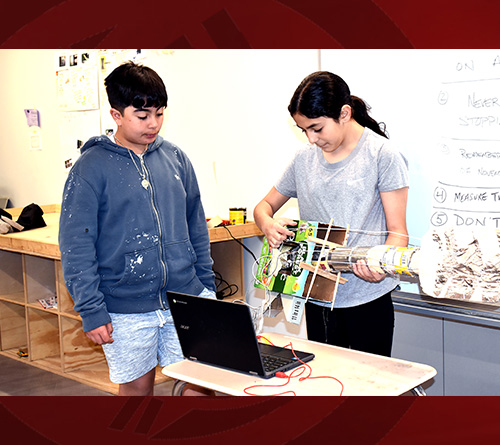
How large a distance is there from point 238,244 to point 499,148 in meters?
1.63

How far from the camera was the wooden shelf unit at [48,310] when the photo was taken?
3.46 metres

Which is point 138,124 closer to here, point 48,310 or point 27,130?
point 48,310

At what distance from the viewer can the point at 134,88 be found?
6.37 feet

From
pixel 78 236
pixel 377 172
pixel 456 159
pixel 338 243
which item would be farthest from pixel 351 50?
pixel 78 236

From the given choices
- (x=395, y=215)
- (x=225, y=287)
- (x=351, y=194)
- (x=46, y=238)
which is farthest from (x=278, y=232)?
(x=46, y=238)

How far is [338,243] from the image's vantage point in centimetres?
187

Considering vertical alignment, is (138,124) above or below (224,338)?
above

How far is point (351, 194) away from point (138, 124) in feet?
2.28

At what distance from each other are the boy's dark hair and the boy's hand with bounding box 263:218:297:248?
53 centimetres

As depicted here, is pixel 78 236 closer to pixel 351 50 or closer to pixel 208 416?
pixel 208 416

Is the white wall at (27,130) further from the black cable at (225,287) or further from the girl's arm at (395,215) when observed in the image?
the girl's arm at (395,215)

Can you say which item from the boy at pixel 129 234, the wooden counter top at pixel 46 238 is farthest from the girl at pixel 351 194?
the wooden counter top at pixel 46 238

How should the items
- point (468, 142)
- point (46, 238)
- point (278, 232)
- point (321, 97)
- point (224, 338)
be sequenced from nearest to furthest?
point (224, 338) → point (321, 97) → point (278, 232) → point (468, 142) → point (46, 238)

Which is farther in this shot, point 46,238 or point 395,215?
point 46,238
